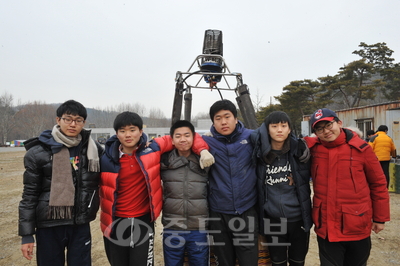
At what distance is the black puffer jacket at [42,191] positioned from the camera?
2074mm

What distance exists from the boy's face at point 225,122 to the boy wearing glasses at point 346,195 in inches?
30.5

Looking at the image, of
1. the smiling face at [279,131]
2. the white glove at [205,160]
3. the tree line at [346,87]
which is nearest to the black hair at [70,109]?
the white glove at [205,160]

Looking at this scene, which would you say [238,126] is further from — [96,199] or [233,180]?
[96,199]

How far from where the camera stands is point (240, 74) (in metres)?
3.40

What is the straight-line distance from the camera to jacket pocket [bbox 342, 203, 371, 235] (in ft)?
6.91

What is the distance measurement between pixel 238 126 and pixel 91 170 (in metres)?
1.50

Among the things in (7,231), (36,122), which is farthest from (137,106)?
(7,231)

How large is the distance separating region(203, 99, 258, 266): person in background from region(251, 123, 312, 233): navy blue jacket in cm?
7

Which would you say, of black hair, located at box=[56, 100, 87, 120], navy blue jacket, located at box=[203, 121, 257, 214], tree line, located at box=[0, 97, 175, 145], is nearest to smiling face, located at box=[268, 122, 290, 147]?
navy blue jacket, located at box=[203, 121, 257, 214]

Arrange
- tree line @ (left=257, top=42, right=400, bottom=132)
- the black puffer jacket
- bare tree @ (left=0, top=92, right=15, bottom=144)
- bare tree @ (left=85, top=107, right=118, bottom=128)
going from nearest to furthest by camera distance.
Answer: the black puffer jacket < tree line @ (left=257, top=42, right=400, bottom=132) < bare tree @ (left=0, top=92, right=15, bottom=144) < bare tree @ (left=85, top=107, right=118, bottom=128)

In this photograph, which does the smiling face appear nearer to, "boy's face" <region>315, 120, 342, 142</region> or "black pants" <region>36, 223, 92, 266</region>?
"boy's face" <region>315, 120, 342, 142</region>

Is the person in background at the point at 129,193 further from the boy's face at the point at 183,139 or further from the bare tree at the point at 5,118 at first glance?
the bare tree at the point at 5,118

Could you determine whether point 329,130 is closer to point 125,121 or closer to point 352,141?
point 352,141

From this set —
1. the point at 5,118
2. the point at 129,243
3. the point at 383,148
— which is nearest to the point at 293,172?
the point at 129,243
